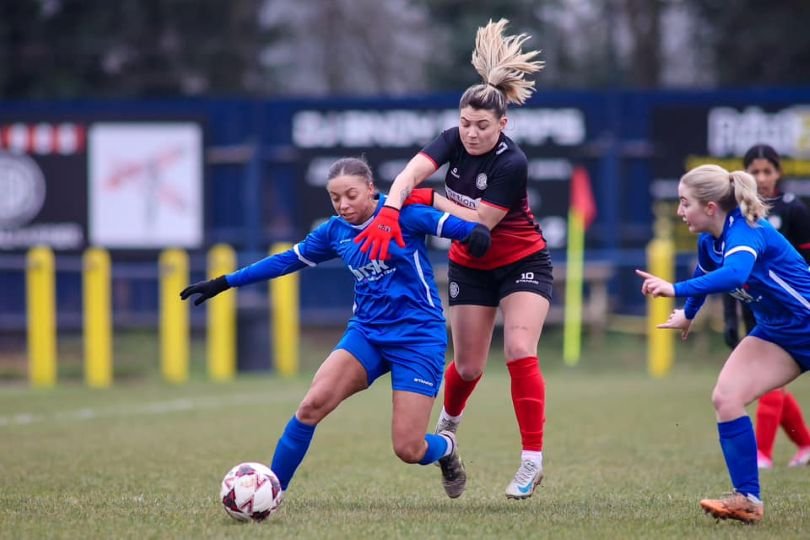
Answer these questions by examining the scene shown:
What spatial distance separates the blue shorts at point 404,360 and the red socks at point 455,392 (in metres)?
0.66

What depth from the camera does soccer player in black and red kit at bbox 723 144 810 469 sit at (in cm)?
820

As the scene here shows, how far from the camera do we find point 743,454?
5883 mm

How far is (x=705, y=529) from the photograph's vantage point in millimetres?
5770

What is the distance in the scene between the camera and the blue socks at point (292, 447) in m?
6.27

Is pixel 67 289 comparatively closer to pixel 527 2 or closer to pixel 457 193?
pixel 527 2

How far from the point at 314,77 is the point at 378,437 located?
22.7 meters

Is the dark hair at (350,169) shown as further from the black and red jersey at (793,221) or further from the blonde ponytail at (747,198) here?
the black and red jersey at (793,221)

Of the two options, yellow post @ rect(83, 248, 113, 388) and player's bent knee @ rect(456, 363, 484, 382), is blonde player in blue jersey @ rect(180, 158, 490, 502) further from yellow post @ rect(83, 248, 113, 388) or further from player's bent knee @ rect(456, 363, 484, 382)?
yellow post @ rect(83, 248, 113, 388)

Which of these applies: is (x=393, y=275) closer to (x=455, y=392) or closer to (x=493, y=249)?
(x=493, y=249)

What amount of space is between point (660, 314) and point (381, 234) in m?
10.8

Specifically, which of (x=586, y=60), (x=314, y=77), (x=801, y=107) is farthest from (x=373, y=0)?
(x=801, y=107)

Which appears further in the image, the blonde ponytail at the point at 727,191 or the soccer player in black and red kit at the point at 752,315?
the soccer player in black and red kit at the point at 752,315

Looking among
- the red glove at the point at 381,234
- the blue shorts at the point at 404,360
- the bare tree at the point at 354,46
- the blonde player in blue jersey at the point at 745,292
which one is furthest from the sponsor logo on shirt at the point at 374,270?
the bare tree at the point at 354,46

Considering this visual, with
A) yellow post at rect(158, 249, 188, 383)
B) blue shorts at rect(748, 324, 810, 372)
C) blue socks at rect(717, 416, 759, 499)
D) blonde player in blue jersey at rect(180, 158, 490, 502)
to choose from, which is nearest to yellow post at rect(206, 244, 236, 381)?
yellow post at rect(158, 249, 188, 383)
